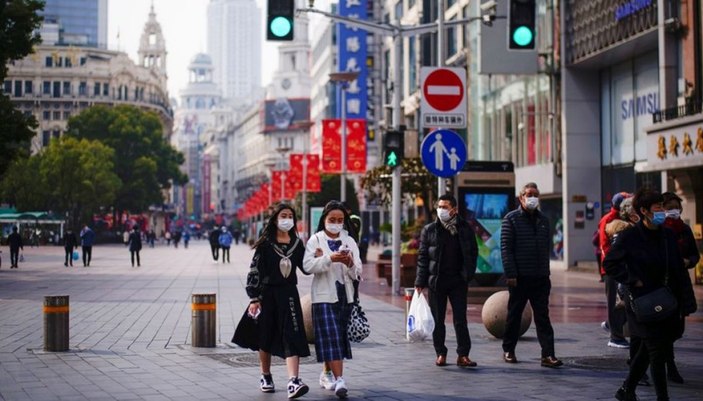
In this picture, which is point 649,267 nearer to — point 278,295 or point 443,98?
point 278,295

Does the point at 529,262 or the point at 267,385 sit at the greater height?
the point at 529,262

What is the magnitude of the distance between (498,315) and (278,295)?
210 inches

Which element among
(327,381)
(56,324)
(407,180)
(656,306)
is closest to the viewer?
(656,306)

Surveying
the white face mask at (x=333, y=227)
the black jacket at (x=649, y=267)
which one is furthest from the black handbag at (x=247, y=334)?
the black jacket at (x=649, y=267)

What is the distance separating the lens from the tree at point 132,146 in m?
97.6

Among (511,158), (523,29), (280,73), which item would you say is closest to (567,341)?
(523,29)

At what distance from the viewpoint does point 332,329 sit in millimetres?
9570

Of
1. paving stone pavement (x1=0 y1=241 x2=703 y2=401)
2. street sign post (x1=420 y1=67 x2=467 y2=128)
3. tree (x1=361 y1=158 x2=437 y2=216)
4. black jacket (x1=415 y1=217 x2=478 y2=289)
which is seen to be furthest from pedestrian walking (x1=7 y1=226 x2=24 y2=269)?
black jacket (x1=415 y1=217 x2=478 y2=289)

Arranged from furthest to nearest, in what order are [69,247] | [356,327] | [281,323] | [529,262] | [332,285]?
1. [69,247]
2. [529,262]
3. [356,327]
4. [332,285]
5. [281,323]

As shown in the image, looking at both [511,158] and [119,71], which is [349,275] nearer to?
[511,158]

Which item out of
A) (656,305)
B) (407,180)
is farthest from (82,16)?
(656,305)

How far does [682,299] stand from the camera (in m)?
8.62

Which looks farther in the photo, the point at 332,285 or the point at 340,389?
the point at 332,285

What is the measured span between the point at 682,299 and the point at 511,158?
38488 millimetres
